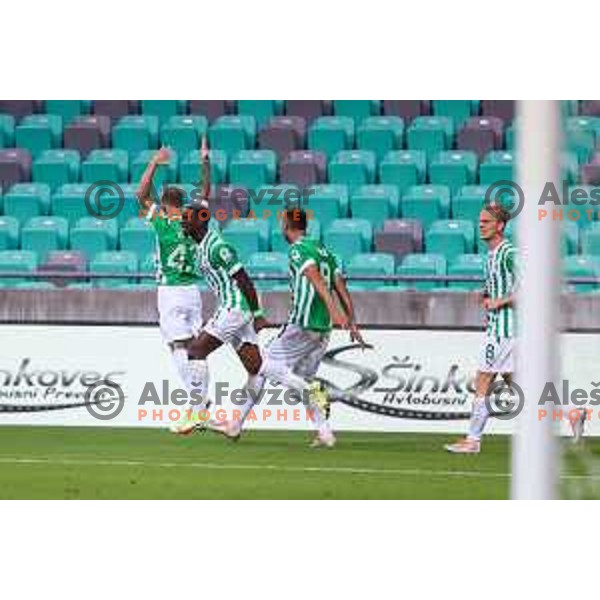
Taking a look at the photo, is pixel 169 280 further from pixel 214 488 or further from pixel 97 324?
pixel 214 488

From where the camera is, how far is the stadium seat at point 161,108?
16.4 metres

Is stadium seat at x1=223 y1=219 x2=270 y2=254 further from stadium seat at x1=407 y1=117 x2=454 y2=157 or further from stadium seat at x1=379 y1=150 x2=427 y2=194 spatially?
stadium seat at x1=407 y1=117 x2=454 y2=157

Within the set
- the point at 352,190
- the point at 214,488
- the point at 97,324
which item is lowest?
the point at 214,488

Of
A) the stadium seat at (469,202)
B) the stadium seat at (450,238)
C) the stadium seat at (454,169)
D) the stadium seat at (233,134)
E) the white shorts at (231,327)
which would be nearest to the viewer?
the white shorts at (231,327)

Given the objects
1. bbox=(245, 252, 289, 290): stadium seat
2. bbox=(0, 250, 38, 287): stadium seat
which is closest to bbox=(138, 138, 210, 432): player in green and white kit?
bbox=(245, 252, 289, 290): stadium seat

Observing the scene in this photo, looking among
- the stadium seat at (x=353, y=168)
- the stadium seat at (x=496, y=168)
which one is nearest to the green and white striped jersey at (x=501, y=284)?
the stadium seat at (x=496, y=168)

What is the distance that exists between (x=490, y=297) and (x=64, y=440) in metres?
2.84

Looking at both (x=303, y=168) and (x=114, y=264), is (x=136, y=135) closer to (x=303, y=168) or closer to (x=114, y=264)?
(x=303, y=168)

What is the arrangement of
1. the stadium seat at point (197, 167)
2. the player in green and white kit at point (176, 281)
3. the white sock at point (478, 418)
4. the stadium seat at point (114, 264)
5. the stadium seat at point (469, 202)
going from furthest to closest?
the stadium seat at point (197, 167)
the stadium seat at point (469, 202)
the stadium seat at point (114, 264)
the player in green and white kit at point (176, 281)
the white sock at point (478, 418)

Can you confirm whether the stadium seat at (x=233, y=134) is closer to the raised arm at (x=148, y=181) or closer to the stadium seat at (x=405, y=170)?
the stadium seat at (x=405, y=170)

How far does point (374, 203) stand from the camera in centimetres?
1507

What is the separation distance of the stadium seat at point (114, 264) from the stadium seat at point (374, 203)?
1683mm

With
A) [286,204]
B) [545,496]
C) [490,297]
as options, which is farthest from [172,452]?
[545,496]
